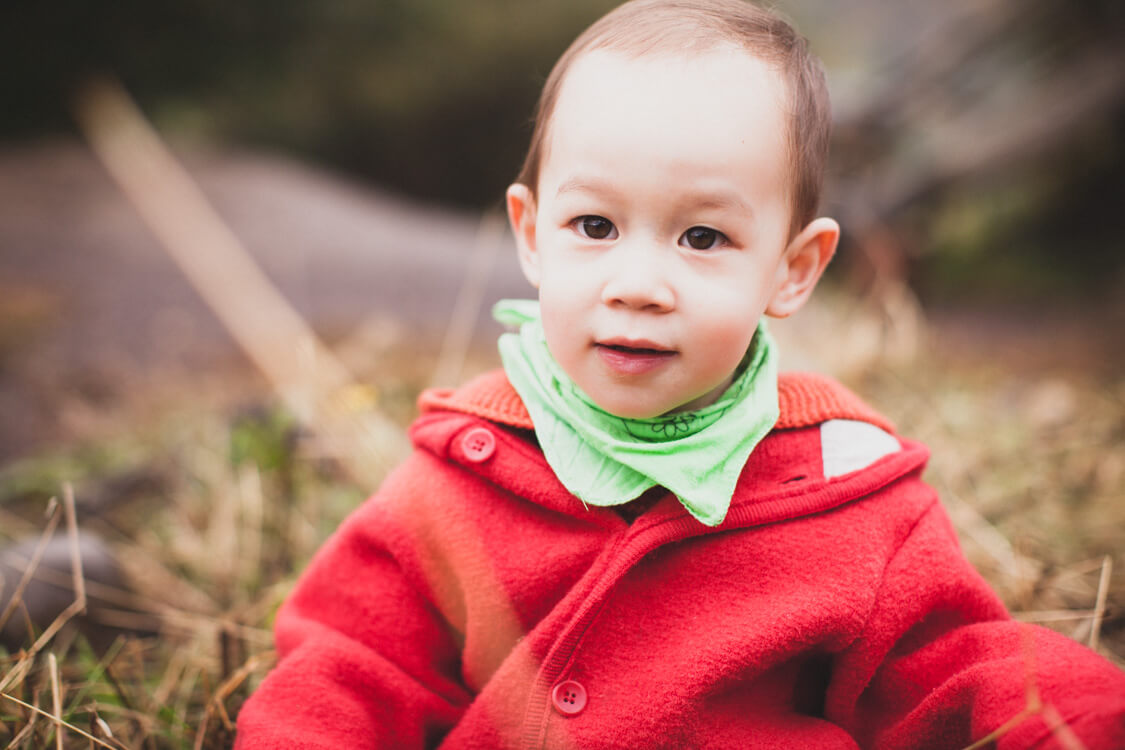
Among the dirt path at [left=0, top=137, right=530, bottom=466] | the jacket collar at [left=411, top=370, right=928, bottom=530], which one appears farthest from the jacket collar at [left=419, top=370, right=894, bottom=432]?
the dirt path at [left=0, top=137, right=530, bottom=466]

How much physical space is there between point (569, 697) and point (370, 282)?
13.0ft

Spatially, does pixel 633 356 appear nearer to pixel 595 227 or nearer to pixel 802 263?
pixel 595 227

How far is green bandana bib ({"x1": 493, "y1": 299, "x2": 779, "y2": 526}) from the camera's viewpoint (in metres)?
1.28

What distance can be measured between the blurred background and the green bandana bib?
82 cm

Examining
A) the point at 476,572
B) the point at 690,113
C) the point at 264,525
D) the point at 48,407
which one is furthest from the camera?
the point at 48,407

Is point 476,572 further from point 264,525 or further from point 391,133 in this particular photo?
point 391,133

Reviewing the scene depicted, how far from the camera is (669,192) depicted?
3.87 ft

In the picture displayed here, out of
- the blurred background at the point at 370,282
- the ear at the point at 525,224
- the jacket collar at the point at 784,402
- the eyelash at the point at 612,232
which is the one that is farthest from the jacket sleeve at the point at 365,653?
the eyelash at the point at 612,232

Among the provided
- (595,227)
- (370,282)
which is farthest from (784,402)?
(370,282)

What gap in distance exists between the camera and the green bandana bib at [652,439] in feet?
4.21

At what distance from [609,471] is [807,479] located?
33 cm

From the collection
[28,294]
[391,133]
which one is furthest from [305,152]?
[28,294]

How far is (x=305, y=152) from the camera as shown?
20.3 ft

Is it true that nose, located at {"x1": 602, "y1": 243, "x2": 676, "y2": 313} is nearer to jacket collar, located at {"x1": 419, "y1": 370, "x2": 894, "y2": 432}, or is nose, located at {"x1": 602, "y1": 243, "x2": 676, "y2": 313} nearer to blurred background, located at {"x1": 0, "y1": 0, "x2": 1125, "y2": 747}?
jacket collar, located at {"x1": 419, "y1": 370, "x2": 894, "y2": 432}
